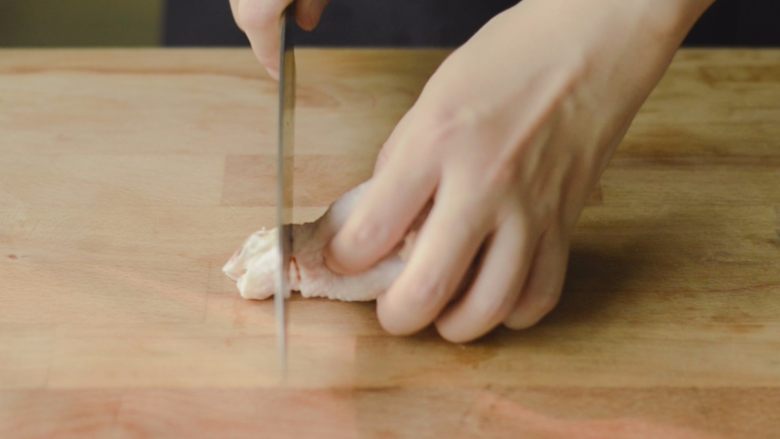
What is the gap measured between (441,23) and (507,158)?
20.1 inches

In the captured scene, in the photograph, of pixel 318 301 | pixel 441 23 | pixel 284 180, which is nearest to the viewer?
pixel 284 180

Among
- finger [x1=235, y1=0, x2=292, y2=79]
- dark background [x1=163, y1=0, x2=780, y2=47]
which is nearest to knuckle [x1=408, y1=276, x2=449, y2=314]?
finger [x1=235, y1=0, x2=292, y2=79]

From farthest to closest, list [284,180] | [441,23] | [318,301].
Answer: [441,23]
[318,301]
[284,180]

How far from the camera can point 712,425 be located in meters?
0.93

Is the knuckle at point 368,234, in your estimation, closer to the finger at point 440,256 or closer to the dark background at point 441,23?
the finger at point 440,256

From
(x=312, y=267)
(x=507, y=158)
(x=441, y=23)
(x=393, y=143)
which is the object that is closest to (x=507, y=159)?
(x=507, y=158)

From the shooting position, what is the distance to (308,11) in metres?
1.06

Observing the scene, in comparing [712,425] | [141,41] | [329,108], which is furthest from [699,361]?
[141,41]

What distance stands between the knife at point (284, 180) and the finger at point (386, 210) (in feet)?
0.20

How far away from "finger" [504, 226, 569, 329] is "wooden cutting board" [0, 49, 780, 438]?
0.04 m

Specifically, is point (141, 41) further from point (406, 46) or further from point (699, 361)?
point (699, 361)

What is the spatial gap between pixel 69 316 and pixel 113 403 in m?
0.12

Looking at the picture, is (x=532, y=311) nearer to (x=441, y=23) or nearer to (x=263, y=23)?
(x=263, y=23)

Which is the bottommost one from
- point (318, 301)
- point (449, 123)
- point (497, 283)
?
point (318, 301)
